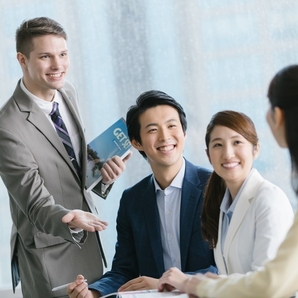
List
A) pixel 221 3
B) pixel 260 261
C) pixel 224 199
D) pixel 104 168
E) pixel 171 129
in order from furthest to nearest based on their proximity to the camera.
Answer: pixel 221 3 → pixel 104 168 → pixel 171 129 → pixel 224 199 → pixel 260 261

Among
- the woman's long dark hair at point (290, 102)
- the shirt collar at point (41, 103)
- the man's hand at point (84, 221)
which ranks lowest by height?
the man's hand at point (84, 221)

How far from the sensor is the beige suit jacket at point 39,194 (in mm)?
2555

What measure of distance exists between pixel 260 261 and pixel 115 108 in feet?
5.65

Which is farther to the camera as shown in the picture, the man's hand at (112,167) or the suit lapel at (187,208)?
the man's hand at (112,167)

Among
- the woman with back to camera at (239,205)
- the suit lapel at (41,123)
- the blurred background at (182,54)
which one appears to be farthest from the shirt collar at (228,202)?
the blurred background at (182,54)

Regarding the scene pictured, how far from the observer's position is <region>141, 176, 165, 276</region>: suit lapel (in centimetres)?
232

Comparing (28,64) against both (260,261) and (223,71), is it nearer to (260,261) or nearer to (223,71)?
(223,71)

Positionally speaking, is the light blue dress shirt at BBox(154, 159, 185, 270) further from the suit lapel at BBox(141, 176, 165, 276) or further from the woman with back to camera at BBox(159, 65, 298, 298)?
the woman with back to camera at BBox(159, 65, 298, 298)

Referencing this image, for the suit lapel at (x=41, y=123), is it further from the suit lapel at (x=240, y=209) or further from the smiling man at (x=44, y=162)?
the suit lapel at (x=240, y=209)

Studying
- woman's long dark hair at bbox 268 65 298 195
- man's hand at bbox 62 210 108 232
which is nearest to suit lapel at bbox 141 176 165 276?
man's hand at bbox 62 210 108 232

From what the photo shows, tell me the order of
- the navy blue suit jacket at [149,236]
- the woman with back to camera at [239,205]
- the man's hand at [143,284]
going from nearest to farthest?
1. the woman with back to camera at [239,205]
2. the man's hand at [143,284]
3. the navy blue suit jacket at [149,236]

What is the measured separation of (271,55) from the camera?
3.33 m

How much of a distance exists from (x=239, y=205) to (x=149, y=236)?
20.6 inches

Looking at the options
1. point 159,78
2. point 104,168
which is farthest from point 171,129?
point 159,78
